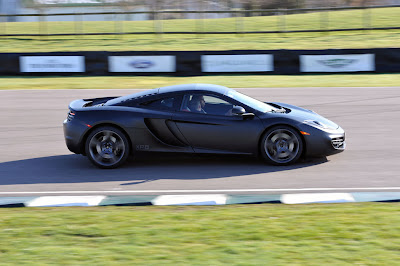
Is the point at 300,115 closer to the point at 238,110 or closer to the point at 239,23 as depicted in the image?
the point at 238,110

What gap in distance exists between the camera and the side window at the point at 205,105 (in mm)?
8375

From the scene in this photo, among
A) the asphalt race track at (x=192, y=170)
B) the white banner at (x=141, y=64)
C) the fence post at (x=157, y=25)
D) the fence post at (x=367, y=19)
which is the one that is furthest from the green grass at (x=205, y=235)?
the fence post at (x=367, y=19)

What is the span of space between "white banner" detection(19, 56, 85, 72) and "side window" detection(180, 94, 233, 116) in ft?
45.7

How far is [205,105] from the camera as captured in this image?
8.43m

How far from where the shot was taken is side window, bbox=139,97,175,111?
8.40 meters

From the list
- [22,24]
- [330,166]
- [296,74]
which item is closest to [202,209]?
[330,166]

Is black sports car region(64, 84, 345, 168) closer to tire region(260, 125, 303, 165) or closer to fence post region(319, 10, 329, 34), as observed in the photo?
tire region(260, 125, 303, 165)

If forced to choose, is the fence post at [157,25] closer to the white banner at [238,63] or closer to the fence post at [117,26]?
the fence post at [117,26]

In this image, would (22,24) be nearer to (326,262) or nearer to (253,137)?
(253,137)

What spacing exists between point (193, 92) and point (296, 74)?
1315 centimetres

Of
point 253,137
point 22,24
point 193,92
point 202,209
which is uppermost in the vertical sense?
point 22,24

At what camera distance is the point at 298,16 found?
35.5m

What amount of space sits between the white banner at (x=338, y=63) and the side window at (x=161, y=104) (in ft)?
43.9

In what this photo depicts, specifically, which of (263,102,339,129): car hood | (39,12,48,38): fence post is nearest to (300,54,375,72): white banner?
(263,102,339,129): car hood
